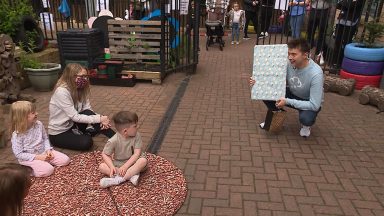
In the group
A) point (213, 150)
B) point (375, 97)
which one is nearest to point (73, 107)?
point (213, 150)

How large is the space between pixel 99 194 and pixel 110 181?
16cm

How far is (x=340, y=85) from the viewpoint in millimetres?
6453

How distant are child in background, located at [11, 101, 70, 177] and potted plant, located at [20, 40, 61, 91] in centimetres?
286

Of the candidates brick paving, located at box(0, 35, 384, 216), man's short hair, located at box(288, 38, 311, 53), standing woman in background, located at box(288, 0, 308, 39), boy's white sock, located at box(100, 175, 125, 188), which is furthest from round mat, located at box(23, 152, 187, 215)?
standing woman in background, located at box(288, 0, 308, 39)

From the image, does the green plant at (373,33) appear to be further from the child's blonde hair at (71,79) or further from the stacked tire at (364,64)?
the child's blonde hair at (71,79)

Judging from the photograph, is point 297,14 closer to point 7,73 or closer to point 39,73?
point 39,73

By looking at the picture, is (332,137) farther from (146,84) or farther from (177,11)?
(177,11)

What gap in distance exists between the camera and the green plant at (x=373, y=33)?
257 inches

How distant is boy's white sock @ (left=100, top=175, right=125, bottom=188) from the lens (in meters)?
3.34

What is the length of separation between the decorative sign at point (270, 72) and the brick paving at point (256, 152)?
2.02 feet

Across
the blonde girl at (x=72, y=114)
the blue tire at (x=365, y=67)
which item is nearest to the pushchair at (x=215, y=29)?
the blue tire at (x=365, y=67)

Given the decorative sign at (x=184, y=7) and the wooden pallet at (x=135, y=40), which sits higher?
the decorative sign at (x=184, y=7)

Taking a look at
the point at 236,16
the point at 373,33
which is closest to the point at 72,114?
the point at 373,33

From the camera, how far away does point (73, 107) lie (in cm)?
398
